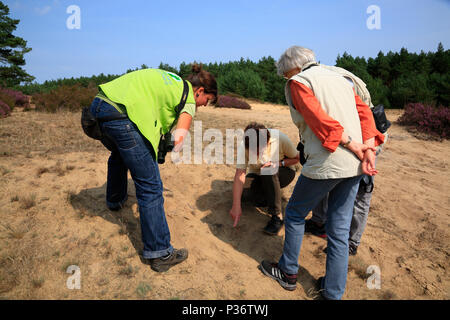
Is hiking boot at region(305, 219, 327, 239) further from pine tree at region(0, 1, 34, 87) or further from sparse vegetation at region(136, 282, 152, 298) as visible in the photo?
pine tree at region(0, 1, 34, 87)

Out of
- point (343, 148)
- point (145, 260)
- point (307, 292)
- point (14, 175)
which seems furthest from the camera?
point (14, 175)

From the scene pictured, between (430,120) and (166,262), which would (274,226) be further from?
(430,120)

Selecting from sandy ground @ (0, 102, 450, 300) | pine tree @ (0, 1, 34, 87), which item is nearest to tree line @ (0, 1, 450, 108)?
pine tree @ (0, 1, 34, 87)

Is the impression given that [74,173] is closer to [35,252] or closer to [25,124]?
[35,252]

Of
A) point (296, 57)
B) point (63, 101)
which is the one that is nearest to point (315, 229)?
point (296, 57)

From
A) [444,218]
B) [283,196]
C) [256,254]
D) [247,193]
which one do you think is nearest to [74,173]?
[247,193]

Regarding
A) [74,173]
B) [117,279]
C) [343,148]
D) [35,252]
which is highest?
[343,148]

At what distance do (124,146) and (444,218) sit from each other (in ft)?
11.2

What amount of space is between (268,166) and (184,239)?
1.09 m

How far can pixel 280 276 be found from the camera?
2080 mm

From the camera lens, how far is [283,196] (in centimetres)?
350

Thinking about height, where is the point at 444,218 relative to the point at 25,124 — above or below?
below

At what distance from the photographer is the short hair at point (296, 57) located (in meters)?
1.83

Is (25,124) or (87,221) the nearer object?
(87,221)
